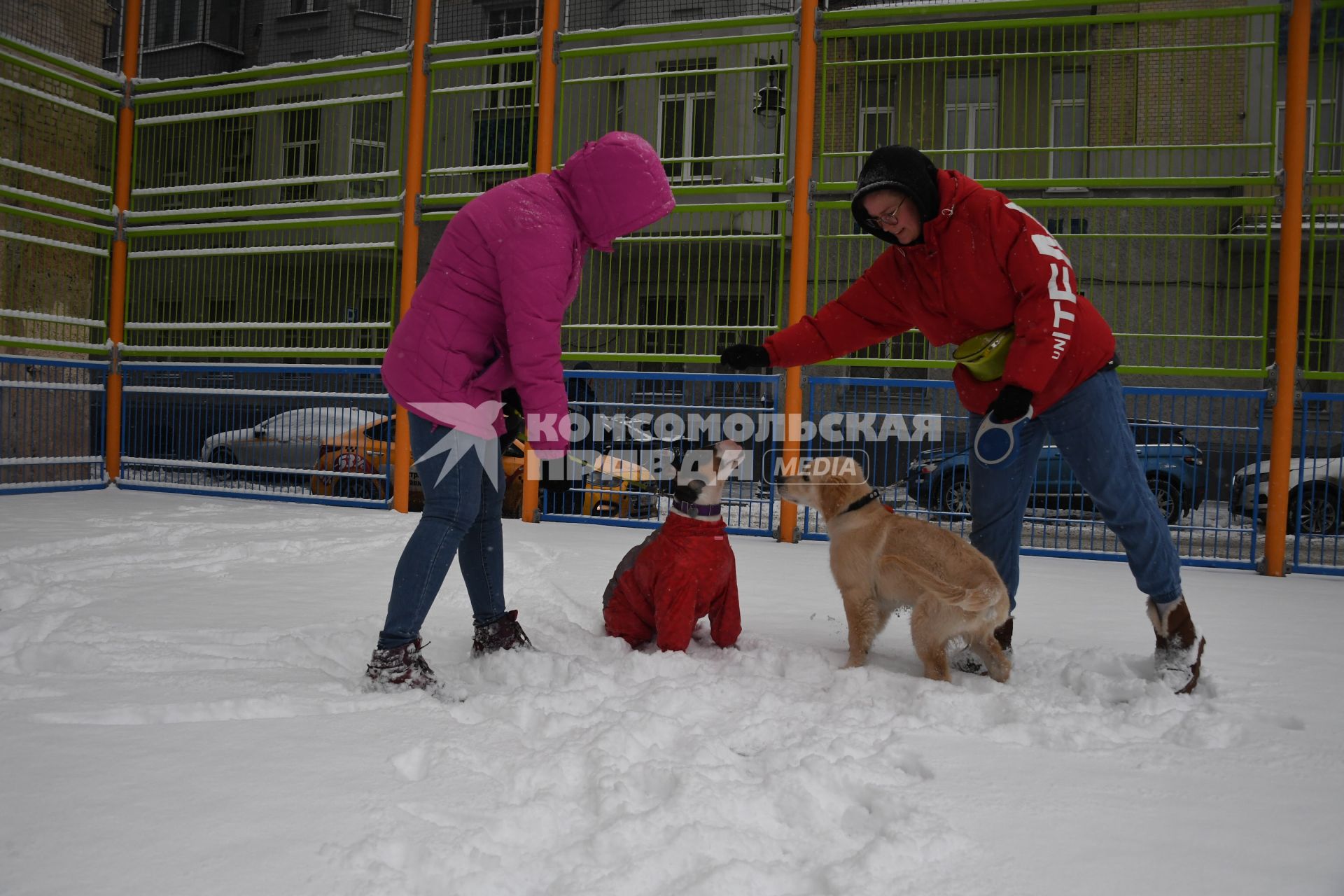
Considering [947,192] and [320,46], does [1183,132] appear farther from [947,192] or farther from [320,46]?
[320,46]

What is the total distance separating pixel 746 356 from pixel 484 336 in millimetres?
1123

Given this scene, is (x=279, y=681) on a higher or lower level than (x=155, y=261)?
lower

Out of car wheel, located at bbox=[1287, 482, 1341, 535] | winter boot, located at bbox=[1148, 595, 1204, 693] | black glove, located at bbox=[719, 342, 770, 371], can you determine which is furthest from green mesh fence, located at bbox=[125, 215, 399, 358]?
car wheel, located at bbox=[1287, 482, 1341, 535]

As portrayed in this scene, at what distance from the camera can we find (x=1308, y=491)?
593 centimetres

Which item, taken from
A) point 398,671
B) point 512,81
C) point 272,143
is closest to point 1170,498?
point 398,671

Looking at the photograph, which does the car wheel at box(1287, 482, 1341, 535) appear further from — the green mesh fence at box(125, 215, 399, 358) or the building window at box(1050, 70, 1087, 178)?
the green mesh fence at box(125, 215, 399, 358)

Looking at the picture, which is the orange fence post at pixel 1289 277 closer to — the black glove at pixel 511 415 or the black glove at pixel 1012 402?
the black glove at pixel 1012 402

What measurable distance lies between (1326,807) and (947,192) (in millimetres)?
1955

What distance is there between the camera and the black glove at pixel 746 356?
3340 millimetres

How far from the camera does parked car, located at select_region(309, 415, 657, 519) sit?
7.26m

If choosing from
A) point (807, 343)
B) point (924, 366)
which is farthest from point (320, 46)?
point (807, 343)

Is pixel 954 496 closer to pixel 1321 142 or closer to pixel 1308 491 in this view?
pixel 1308 491

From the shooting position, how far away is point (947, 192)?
282cm

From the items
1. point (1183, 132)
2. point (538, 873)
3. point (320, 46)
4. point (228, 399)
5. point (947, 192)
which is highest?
point (320, 46)
